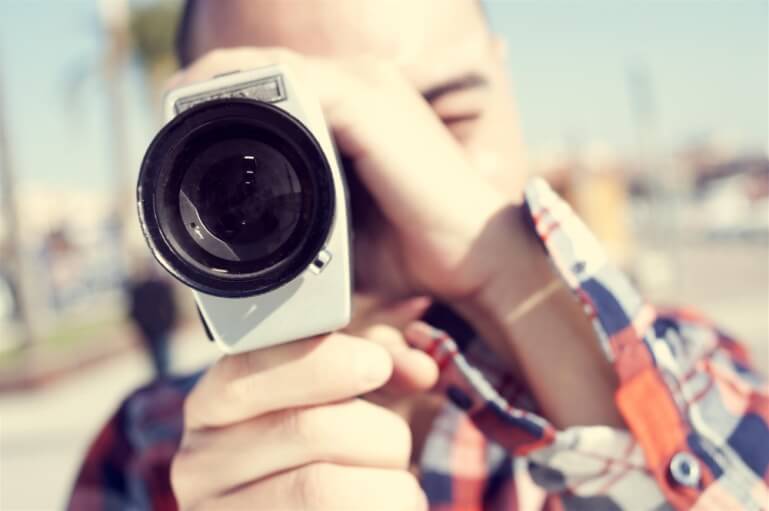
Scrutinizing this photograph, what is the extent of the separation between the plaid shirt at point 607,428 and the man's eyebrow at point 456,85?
240 mm

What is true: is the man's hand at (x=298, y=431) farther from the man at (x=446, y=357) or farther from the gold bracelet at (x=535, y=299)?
the gold bracelet at (x=535, y=299)

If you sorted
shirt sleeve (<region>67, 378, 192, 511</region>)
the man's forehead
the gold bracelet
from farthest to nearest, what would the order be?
shirt sleeve (<region>67, 378, 192, 511</region>) → the man's forehead → the gold bracelet

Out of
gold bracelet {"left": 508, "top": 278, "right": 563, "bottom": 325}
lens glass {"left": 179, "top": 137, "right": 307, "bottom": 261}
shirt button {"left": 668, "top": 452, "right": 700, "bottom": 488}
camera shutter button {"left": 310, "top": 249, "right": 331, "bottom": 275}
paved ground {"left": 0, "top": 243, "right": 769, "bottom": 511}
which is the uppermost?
lens glass {"left": 179, "top": 137, "right": 307, "bottom": 261}

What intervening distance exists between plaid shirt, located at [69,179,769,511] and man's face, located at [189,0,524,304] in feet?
0.69

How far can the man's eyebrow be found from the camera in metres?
1.16

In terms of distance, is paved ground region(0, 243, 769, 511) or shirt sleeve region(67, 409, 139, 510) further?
paved ground region(0, 243, 769, 511)

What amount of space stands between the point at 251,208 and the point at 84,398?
7383 millimetres

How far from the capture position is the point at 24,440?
614 centimetres

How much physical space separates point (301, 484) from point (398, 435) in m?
0.13

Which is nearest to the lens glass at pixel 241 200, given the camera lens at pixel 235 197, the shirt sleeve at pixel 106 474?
the camera lens at pixel 235 197

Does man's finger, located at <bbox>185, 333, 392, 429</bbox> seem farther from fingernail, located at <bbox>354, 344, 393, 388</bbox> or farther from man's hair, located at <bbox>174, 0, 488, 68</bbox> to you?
man's hair, located at <bbox>174, 0, 488, 68</bbox>

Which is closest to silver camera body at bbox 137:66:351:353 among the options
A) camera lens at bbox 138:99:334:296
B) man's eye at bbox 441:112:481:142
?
camera lens at bbox 138:99:334:296

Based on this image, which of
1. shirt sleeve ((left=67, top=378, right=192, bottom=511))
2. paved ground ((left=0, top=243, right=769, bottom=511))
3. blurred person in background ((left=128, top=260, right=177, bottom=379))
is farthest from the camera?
paved ground ((left=0, top=243, right=769, bottom=511))

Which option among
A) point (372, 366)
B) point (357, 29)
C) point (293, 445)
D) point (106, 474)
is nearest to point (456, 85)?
point (357, 29)
